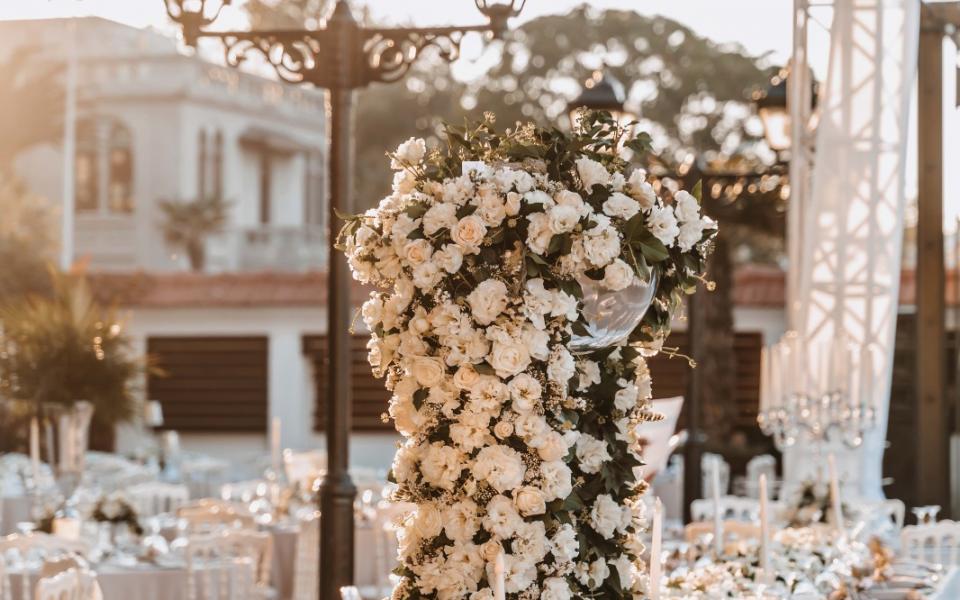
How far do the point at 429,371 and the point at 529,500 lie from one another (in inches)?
14.4

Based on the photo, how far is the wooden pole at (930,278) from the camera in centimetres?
1017

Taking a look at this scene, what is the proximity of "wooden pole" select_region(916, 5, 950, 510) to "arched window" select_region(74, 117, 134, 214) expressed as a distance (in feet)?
66.7

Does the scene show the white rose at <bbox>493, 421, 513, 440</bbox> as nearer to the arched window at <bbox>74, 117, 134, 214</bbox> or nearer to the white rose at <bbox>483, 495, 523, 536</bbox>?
the white rose at <bbox>483, 495, 523, 536</bbox>

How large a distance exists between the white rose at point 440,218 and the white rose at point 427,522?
0.64 metres

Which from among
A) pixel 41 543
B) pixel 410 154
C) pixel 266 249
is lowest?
pixel 41 543

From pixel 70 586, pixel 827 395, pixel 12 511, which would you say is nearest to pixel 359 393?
pixel 12 511

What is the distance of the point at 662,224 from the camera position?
11.3ft

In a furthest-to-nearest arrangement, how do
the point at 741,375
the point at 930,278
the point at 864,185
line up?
the point at 741,375 < the point at 930,278 < the point at 864,185

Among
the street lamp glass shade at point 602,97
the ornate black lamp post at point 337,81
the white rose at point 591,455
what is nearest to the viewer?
the white rose at point 591,455

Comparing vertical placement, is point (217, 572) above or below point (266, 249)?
below

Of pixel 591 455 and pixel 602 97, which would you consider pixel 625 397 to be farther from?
pixel 602 97

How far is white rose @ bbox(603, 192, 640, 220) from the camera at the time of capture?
341 cm

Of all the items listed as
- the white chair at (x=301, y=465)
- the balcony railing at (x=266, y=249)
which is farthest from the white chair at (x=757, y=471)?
the balcony railing at (x=266, y=249)

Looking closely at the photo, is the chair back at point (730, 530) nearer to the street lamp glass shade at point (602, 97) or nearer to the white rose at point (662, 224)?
the street lamp glass shade at point (602, 97)
